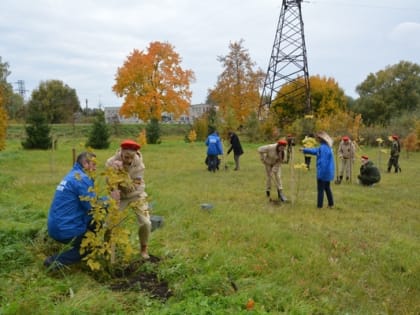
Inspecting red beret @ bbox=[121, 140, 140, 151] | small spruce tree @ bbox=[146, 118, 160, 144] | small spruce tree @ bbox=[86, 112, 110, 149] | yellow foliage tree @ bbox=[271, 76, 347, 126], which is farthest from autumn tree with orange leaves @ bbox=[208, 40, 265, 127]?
red beret @ bbox=[121, 140, 140, 151]

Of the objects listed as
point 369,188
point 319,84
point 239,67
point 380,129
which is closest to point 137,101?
point 239,67

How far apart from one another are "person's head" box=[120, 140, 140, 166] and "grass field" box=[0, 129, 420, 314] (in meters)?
1.37

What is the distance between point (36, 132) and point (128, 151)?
23.9 meters

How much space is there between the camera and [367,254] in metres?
5.71

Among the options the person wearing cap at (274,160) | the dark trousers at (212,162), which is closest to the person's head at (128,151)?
the person wearing cap at (274,160)

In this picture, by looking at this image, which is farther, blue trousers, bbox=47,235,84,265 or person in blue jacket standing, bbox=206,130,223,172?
person in blue jacket standing, bbox=206,130,223,172

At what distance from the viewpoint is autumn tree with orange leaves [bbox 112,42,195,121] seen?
3731 cm

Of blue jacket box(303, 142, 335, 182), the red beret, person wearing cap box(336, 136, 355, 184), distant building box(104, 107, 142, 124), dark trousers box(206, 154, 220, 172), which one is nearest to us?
the red beret

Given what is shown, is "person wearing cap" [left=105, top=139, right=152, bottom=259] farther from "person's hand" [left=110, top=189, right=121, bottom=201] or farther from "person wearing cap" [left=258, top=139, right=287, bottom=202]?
"person wearing cap" [left=258, top=139, right=287, bottom=202]

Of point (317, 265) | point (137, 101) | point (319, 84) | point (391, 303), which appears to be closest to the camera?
point (391, 303)

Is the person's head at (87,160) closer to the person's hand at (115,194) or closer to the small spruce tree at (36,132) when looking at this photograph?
the person's hand at (115,194)

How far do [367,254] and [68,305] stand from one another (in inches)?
167

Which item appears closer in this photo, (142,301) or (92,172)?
(142,301)

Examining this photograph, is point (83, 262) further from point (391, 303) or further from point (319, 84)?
point (319, 84)
